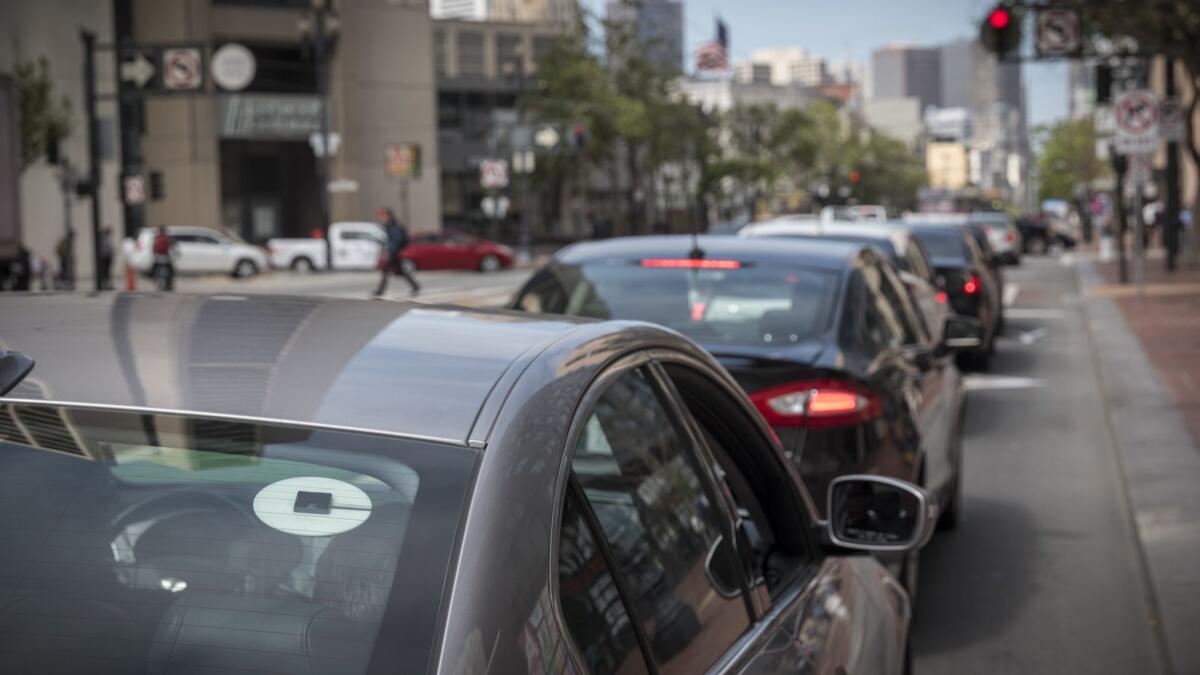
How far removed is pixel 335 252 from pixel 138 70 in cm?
1940

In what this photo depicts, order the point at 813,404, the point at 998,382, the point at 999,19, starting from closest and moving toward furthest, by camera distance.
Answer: the point at 813,404
the point at 998,382
the point at 999,19

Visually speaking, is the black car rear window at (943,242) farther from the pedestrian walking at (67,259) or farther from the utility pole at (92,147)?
the pedestrian walking at (67,259)

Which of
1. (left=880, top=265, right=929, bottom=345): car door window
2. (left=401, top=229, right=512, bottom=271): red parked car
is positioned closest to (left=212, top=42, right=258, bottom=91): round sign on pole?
(left=401, top=229, right=512, bottom=271): red parked car

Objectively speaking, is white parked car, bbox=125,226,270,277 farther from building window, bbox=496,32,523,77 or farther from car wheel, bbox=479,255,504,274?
building window, bbox=496,32,523,77

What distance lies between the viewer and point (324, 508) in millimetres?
1964

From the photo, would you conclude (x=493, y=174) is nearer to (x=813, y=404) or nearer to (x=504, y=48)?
(x=504, y=48)

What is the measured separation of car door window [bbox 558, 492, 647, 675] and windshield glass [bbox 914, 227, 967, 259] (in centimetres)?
1584

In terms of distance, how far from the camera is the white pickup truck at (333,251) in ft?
171

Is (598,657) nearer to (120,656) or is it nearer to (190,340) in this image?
(120,656)

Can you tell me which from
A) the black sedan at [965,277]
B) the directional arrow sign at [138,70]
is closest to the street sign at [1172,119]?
the black sedan at [965,277]

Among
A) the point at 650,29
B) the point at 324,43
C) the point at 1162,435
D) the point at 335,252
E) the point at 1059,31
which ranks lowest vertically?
the point at 1162,435

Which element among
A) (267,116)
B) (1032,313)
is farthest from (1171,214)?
(267,116)

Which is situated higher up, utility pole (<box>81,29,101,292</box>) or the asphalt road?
utility pole (<box>81,29,101,292</box>)

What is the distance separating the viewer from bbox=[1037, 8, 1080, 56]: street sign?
31.6 m
